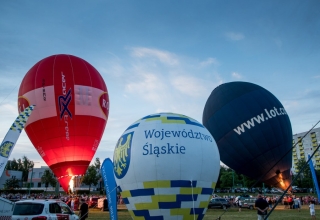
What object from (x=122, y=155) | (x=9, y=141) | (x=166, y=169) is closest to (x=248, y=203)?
(x=122, y=155)

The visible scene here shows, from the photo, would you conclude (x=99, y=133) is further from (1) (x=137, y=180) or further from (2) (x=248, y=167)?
(1) (x=137, y=180)

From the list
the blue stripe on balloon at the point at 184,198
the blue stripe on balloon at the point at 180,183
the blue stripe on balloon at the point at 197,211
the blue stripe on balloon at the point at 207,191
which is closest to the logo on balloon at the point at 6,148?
the blue stripe on balloon at the point at 180,183

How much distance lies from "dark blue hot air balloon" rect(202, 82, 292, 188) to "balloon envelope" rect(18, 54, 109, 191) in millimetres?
9117

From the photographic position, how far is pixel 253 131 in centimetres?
2131

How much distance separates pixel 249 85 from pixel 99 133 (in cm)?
1177

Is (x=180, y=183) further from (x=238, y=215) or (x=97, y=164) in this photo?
(x=97, y=164)

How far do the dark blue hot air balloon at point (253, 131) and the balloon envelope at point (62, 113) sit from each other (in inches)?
359

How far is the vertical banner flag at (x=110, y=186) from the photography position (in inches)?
395

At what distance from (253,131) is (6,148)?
1549cm

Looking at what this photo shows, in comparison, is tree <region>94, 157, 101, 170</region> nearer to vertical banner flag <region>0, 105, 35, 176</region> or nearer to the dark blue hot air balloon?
the dark blue hot air balloon

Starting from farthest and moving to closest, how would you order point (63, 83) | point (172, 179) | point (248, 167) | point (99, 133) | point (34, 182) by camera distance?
point (34, 182) → point (248, 167) → point (99, 133) → point (63, 83) → point (172, 179)

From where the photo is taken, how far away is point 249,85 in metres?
23.8

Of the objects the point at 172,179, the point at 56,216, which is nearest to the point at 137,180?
the point at 172,179

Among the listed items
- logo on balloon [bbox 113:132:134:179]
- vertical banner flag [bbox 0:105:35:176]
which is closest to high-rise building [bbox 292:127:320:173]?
vertical banner flag [bbox 0:105:35:176]
